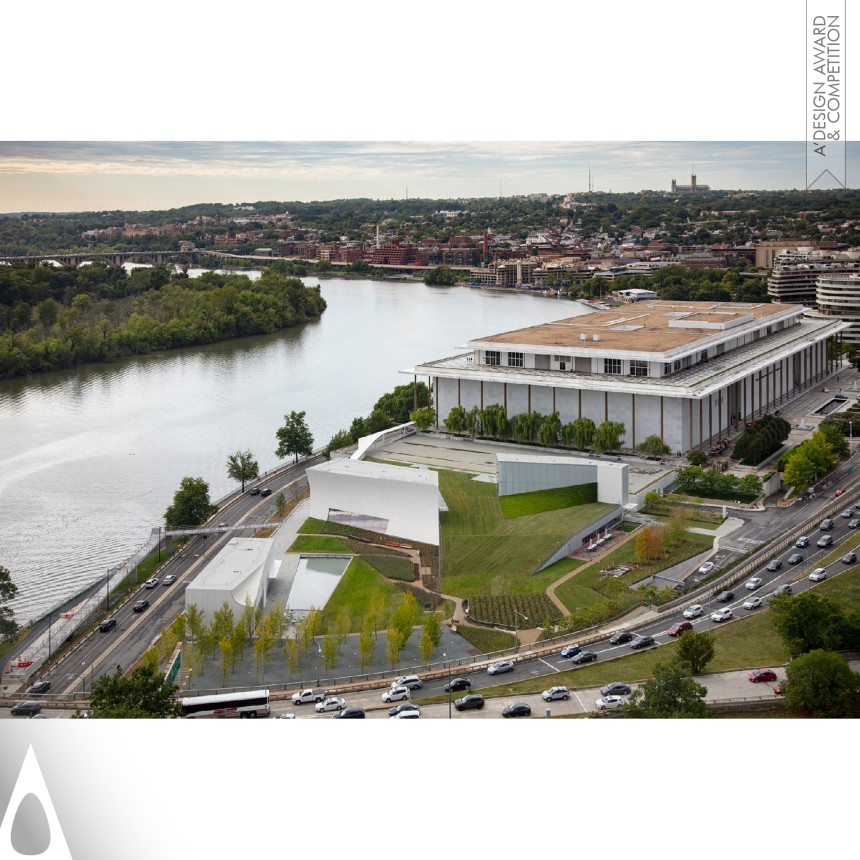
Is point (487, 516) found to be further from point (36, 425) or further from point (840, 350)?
point (840, 350)

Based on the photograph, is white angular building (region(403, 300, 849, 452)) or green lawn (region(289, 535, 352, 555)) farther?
white angular building (region(403, 300, 849, 452))

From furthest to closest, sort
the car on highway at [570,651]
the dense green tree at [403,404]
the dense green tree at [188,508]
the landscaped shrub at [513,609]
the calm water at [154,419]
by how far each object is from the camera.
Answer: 1. the dense green tree at [403,404]
2. the dense green tree at [188,508]
3. the calm water at [154,419]
4. the landscaped shrub at [513,609]
5. the car on highway at [570,651]

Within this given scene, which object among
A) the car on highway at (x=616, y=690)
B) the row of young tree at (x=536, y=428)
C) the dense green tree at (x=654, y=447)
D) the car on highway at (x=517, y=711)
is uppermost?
the row of young tree at (x=536, y=428)

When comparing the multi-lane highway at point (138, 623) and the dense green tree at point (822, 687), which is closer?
the dense green tree at point (822, 687)

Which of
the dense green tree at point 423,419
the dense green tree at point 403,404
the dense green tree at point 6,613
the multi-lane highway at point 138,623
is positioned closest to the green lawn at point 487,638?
the multi-lane highway at point 138,623

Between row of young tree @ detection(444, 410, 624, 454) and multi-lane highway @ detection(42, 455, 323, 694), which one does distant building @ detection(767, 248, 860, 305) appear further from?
multi-lane highway @ detection(42, 455, 323, 694)

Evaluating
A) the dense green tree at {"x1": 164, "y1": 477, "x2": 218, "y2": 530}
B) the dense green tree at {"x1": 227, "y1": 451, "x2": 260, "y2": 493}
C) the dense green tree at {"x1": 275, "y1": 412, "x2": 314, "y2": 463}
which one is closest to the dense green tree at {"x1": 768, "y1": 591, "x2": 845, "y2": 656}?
the dense green tree at {"x1": 164, "y1": 477, "x2": 218, "y2": 530}

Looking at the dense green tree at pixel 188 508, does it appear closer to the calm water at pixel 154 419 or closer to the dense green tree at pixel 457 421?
the calm water at pixel 154 419
